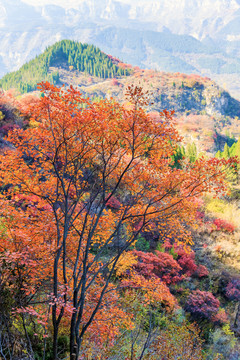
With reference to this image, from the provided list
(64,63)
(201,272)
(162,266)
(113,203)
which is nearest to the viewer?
(162,266)

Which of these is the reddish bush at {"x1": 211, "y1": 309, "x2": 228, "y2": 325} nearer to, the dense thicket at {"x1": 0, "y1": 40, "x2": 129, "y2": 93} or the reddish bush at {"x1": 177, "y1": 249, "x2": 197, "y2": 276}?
the reddish bush at {"x1": 177, "y1": 249, "x2": 197, "y2": 276}

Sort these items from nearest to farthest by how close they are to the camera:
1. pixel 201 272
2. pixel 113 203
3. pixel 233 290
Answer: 1. pixel 233 290
2. pixel 201 272
3. pixel 113 203

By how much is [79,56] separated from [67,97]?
105 meters

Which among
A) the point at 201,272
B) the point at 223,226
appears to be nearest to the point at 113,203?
the point at 201,272

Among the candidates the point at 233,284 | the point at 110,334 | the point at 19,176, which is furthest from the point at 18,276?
the point at 233,284

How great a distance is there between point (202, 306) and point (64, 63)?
10319 centimetres

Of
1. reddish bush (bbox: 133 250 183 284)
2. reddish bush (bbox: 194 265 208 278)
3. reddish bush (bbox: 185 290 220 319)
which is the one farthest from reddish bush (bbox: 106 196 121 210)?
reddish bush (bbox: 185 290 220 319)

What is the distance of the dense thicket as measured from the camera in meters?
82.6

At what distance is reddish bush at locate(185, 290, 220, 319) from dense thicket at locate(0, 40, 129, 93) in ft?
272

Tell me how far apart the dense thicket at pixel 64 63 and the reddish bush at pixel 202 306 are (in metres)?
82.8

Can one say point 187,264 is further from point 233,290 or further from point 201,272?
point 233,290

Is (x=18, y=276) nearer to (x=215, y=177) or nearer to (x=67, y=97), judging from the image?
(x=67, y=97)

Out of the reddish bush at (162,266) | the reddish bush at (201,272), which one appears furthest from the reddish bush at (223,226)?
the reddish bush at (162,266)

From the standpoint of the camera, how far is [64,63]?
96.1 m
